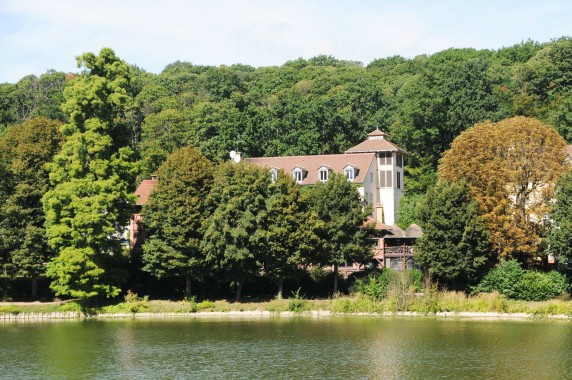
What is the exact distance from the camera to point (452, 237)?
60219 millimetres

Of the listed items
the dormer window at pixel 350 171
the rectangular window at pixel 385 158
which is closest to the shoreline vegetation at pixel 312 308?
the dormer window at pixel 350 171

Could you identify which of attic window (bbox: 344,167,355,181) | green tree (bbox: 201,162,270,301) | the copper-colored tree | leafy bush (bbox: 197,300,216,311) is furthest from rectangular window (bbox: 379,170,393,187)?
leafy bush (bbox: 197,300,216,311)

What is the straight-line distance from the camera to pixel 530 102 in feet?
301

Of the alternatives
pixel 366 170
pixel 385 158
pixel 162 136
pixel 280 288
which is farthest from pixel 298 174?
pixel 162 136

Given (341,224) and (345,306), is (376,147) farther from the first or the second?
(345,306)

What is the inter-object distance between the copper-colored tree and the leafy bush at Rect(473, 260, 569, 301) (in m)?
2.08

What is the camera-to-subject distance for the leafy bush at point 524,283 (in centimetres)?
5794

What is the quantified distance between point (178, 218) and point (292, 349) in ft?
74.0

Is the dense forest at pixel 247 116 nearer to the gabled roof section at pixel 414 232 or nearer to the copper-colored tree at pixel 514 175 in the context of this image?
the gabled roof section at pixel 414 232

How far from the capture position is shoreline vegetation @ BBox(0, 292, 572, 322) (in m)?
56.2

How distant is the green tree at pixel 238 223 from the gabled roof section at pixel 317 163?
Result: 15.9 meters

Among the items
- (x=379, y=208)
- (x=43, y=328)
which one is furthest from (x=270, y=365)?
(x=379, y=208)

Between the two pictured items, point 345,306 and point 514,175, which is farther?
point 514,175

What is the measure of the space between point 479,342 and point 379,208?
36288mm
